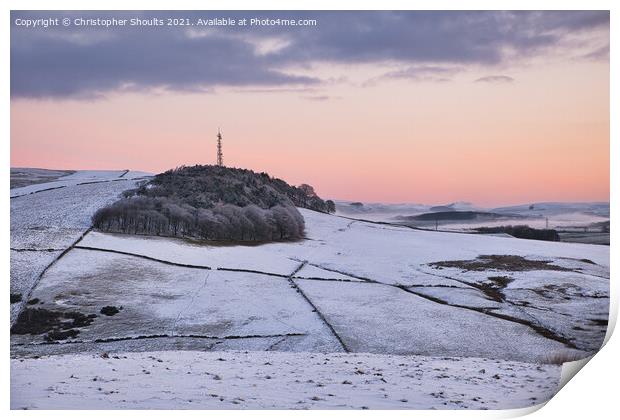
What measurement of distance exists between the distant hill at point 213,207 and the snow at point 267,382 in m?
2.70

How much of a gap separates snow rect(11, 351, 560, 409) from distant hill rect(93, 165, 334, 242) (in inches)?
106

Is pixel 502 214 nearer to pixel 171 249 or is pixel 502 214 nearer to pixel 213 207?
pixel 213 207

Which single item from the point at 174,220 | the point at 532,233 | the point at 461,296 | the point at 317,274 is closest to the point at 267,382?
the point at 317,274

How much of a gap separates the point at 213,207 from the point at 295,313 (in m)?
2.59

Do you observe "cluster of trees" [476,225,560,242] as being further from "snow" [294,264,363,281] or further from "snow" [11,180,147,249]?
"snow" [11,180,147,249]

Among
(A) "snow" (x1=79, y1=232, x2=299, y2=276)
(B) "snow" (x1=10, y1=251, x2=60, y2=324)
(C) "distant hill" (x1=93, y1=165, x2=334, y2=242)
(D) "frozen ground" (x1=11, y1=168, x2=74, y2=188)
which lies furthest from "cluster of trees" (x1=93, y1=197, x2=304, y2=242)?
(B) "snow" (x1=10, y1=251, x2=60, y2=324)

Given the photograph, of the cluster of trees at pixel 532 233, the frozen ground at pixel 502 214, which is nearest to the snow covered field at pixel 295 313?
the cluster of trees at pixel 532 233

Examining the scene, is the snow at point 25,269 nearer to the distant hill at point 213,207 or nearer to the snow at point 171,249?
the snow at point 171,249

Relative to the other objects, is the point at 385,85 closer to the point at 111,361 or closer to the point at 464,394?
the point at 464,394

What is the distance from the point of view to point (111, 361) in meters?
12.0

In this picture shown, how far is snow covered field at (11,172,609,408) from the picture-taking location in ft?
38.2

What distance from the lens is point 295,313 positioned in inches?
533
